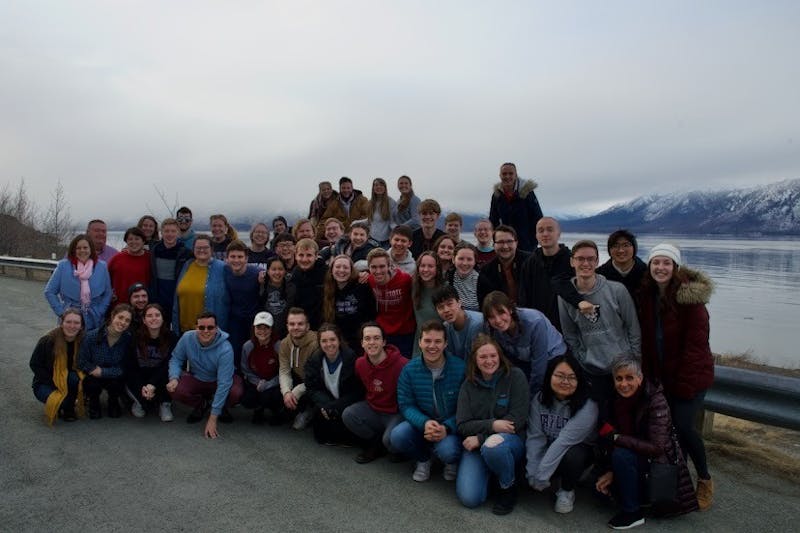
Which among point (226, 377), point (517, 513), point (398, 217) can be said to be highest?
point (398, 217)

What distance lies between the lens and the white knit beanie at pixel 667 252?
3.95 metres

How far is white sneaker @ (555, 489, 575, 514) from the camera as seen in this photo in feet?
11.8

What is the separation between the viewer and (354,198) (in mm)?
8641

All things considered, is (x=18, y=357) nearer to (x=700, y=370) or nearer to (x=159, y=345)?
(x=159, y=345)

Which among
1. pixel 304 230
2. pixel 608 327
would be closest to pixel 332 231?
pixel 304 230

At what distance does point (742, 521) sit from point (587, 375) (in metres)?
1.29

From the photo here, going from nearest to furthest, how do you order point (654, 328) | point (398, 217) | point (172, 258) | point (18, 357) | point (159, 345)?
point (654, 328), point (159, 345), point (172, 258), point (18, 357), point (398, 217)

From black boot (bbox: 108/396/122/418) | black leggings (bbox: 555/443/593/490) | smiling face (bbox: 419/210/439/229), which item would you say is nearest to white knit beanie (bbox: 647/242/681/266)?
black leggings (bbox: 555/443/593/490)

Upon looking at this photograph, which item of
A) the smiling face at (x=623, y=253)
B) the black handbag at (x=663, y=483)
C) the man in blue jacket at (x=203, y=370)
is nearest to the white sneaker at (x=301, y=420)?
the man in blue jacket at (x=203, y=370)

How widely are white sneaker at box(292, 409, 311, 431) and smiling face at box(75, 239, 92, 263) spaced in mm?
3253

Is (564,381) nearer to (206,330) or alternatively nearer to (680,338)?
(680,338)

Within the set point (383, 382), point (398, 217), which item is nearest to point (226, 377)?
point (383, 382)

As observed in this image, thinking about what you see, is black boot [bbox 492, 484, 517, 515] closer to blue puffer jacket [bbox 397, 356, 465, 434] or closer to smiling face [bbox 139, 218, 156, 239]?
blue puffer jacket [bbox 397, 356, 465, 434]

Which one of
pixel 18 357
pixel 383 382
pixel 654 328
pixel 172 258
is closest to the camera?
pixel 654 328
